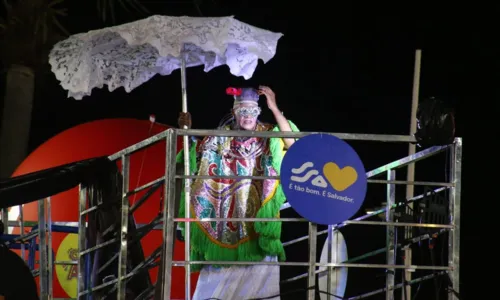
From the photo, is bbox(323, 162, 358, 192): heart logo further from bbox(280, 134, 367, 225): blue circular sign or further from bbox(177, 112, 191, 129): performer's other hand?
bbox(177, 112, 191, 129): performer's other hand

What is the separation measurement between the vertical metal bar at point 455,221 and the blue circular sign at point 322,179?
0.61m

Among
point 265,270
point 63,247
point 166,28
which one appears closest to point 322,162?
point 265,270

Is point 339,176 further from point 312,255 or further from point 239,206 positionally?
point 239,206

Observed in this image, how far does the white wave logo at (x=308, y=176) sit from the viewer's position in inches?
221

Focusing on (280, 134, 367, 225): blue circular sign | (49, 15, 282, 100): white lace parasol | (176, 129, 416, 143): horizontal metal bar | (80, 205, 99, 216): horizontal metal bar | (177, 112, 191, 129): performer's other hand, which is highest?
(49, 15, 282, 100): white lace parasol

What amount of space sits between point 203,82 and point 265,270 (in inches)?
186

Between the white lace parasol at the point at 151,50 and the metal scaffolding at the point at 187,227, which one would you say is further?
the white lace parasol at the point at 151,50

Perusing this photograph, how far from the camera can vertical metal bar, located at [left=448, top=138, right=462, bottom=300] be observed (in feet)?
18.9

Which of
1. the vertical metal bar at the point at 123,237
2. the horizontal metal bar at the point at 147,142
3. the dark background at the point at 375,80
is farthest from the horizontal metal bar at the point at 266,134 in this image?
the dark background at the point at 375,80

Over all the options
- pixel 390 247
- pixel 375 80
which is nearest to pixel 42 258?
pixel 390 247

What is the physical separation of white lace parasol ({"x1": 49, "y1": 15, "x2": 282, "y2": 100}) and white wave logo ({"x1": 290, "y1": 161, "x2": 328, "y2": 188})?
3.98ft

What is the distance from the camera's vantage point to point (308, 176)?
18.5 feet

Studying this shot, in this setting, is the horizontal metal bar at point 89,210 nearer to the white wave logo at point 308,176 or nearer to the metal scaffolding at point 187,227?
the metal scaffolding at point 187,227

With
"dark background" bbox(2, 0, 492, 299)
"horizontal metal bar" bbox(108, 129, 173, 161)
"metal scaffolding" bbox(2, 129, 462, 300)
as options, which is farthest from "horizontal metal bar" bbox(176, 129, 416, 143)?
"dark background" bbox(2, 0, 492, 299)
